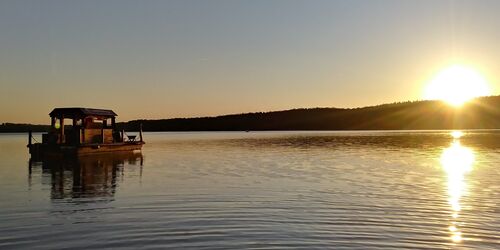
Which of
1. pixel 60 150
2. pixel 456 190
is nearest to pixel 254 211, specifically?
pixel 456 190

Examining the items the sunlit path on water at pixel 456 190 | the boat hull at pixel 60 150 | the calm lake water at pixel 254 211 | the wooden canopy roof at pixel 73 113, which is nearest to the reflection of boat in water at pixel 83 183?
the calm lake water at pixel 254 211

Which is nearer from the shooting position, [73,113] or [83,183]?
[83,183]

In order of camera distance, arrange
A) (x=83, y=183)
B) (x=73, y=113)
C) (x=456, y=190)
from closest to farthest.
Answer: (x=456, y=190) < (x=83, y=183) < (x=73, y=113)

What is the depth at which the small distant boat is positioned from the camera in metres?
46.4

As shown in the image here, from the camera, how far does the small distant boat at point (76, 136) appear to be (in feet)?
152

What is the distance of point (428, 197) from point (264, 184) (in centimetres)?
780

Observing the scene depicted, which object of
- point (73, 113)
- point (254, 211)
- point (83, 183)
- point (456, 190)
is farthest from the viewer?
point (73, 113)

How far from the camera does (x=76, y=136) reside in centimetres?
4734

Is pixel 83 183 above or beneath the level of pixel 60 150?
beneath

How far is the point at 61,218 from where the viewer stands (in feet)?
49.1

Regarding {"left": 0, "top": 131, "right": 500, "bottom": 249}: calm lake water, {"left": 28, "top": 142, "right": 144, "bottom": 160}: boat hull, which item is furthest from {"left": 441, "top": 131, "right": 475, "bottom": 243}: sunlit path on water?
→ {"left": 28, "top": 142, "right": 144, "bottom": 160}: boat hull

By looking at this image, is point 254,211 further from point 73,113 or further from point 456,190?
point 73,113

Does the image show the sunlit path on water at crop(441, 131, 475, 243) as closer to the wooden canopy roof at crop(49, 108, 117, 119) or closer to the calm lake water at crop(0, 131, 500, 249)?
→ the calm lake water at crop(0, 131, 500, 249)

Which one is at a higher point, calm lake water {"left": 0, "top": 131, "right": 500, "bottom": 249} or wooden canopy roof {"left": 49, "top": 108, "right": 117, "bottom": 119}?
wooden canopy roof {"left": 49, "top": 108, "right": 117, "bottom": 119}
